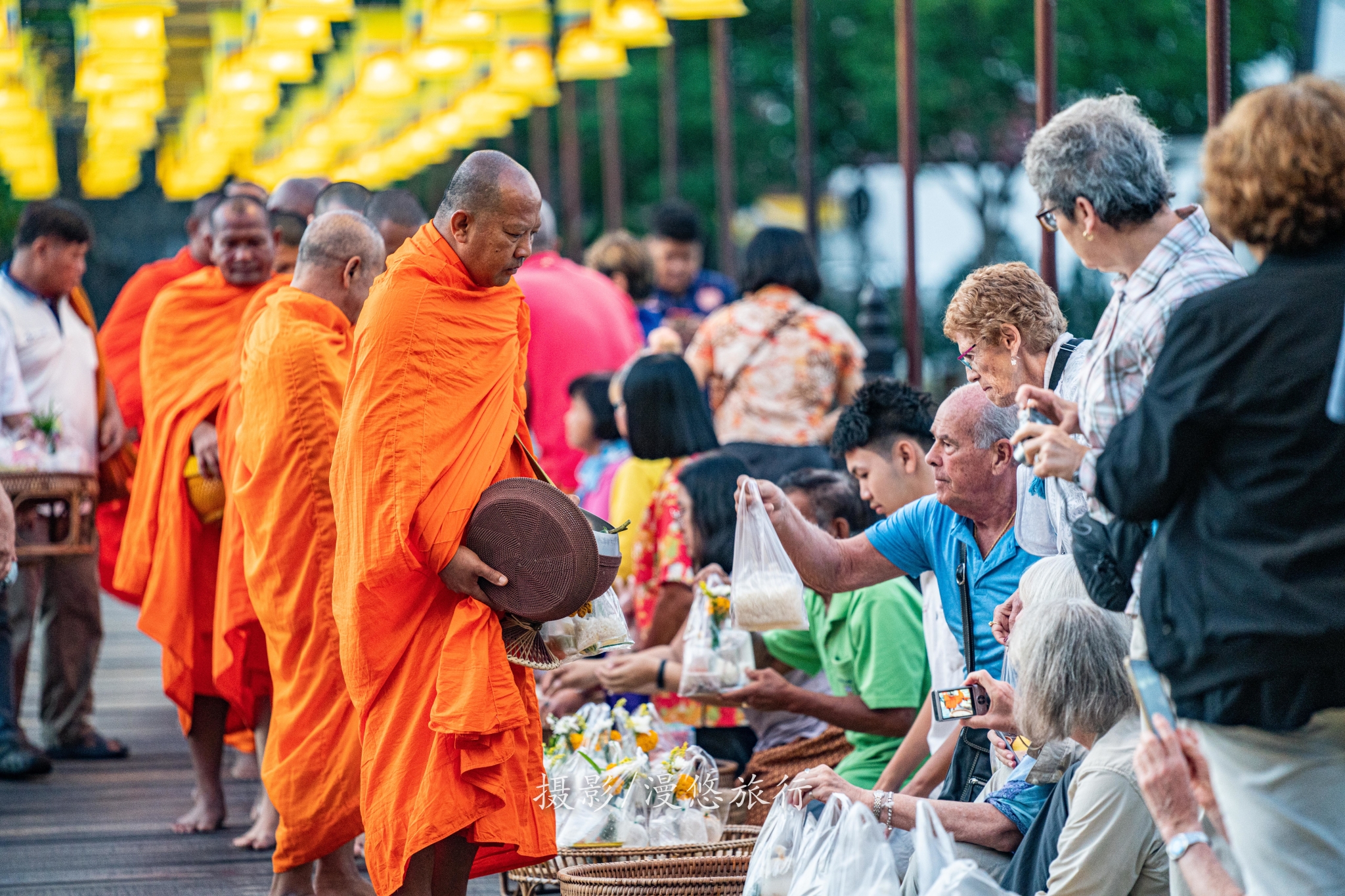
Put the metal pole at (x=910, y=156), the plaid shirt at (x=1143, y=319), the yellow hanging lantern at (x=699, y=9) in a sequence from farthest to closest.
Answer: the yellow hanging lantern at (x=699, y=9)
the metal pole at (x=910, y=156)
the plaid shirt at (x=1143, y=319)

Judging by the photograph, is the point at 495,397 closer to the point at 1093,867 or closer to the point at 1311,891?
the point at 1093,867

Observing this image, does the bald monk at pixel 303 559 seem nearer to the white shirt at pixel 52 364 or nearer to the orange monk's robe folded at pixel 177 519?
the orange monk's robe folded at pixel 177 519

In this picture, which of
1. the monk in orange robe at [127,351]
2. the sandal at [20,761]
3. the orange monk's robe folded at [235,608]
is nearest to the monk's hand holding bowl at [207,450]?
the orange monk's robe folded at [235,608]

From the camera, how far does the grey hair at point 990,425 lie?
386cm

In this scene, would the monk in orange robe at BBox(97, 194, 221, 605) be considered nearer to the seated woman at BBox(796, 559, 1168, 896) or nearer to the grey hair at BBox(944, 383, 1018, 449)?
the grey hair at BBox(944, 383, 1018, 449)

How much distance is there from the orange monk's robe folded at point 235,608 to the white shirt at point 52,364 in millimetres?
1699

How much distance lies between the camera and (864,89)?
18688 mm

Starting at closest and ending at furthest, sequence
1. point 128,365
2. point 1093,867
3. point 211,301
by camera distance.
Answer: point 1093,867
point 211,301
point 128,365

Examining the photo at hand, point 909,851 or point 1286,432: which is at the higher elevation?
point 1286,432

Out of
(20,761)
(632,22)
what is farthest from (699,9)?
(20,761)

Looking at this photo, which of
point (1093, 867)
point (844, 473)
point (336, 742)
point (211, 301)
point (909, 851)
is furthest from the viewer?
point (211, 301)

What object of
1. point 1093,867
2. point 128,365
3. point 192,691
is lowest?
point 192,691

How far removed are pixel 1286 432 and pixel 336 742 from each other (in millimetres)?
2766

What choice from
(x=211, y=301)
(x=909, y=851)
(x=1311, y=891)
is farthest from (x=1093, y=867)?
(x=211, y=301)
